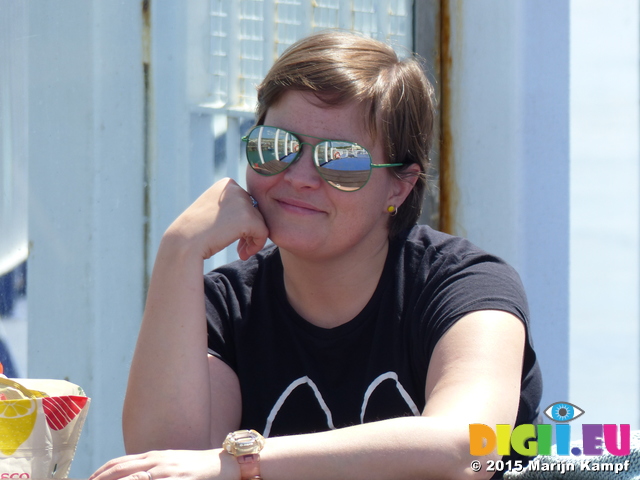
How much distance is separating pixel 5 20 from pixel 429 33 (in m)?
1.61

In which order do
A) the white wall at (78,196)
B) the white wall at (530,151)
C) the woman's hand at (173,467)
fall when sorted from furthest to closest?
the white wall at (530,151) < the white wall at (78,196) < the woman's hand at (173,467)

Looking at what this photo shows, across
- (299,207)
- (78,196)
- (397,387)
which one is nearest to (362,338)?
(397,387)

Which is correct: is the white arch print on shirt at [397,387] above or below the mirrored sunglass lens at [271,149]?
below

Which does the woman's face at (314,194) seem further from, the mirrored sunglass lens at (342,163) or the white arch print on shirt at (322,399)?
the white arch print on shirt at (322,399)

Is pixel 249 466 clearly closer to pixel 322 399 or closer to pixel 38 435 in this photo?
pixel 38 435

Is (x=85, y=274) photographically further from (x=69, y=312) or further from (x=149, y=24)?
(x=149, y=24)

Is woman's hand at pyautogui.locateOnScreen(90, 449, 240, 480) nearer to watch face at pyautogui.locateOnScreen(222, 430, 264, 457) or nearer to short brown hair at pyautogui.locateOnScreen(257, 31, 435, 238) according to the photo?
watch face at pyautogui.locateOnScreen(222, 430, 264, 457)

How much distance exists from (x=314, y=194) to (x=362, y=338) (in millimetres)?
400

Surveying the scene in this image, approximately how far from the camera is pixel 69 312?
2.63 meters

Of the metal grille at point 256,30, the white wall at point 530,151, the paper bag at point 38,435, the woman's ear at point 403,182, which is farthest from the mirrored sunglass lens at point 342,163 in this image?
the white wall at point 530,151

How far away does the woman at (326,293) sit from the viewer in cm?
187

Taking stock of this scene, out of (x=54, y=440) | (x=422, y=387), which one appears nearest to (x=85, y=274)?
(x=54, y=440)

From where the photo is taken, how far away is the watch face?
152cm

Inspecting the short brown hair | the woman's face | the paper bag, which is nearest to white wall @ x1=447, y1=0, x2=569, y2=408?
the short brown hair
